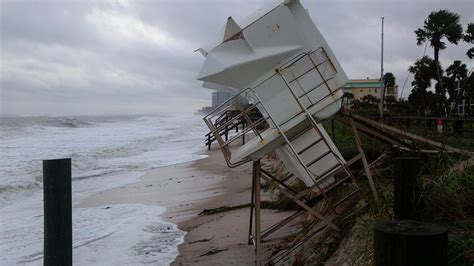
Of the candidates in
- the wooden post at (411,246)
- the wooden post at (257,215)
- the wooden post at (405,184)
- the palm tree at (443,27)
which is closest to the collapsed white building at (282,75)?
the wooden post at (257,215)

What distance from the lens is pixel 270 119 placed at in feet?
20.8

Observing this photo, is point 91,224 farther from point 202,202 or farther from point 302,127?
point 302,127

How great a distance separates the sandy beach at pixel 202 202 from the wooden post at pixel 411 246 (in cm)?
468

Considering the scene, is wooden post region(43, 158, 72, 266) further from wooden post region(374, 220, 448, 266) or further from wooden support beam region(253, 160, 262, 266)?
wooden support beam region(253, 160, 262, 266)

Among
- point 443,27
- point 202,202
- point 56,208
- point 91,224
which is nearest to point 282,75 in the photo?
point 56,208

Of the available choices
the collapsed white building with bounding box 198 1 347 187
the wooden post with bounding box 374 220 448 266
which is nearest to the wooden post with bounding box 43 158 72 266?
the wooden post with bounding box 374 220 448 266

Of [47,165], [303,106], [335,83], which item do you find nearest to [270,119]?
[303,106]

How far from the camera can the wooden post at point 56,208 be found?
3.38 meters

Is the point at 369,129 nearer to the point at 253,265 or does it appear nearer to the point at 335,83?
the point at 335,83

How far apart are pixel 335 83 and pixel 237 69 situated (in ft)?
5.03

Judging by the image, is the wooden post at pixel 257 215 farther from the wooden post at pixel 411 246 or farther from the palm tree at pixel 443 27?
the palm tree at pixel 443 27

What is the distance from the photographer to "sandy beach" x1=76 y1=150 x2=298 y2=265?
7.66m

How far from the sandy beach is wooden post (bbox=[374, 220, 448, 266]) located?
15.4ft

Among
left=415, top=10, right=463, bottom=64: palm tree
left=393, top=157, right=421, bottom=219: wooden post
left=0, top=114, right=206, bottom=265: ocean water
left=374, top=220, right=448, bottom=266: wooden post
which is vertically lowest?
left=0, top=114, right=206, bottom=265: ocean water
